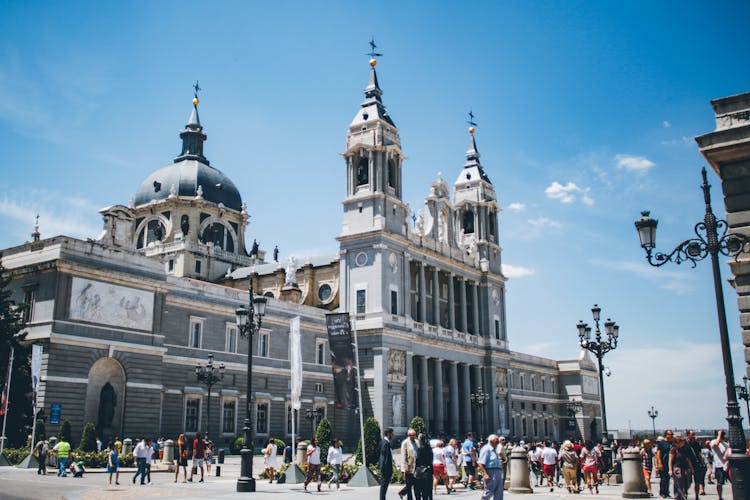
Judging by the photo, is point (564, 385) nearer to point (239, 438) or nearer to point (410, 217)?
point (410, 217)

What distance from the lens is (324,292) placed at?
2552 inches

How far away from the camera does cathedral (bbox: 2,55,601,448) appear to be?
1499 inches

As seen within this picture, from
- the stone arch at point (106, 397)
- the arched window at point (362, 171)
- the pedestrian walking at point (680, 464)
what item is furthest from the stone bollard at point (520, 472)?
the arched window at point (362, 171)

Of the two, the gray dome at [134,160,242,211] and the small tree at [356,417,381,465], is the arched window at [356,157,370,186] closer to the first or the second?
the gray dome at [134,160,242,211]

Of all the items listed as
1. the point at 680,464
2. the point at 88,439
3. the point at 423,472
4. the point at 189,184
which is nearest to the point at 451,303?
the point at 189,184

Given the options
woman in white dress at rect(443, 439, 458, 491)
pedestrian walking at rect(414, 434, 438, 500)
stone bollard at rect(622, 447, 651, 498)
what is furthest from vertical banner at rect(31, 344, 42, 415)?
stone bollard at rect(622, 447, 651, 498)

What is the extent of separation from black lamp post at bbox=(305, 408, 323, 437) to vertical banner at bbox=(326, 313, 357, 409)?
21.3m

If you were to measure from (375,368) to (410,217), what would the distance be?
1425 cm

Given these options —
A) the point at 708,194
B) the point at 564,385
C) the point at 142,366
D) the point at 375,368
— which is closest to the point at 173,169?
the point at 375,368

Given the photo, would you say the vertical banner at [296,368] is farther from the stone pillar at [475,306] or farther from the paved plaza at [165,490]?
the stone pillar at [475,306]

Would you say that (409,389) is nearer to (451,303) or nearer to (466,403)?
(466,403)

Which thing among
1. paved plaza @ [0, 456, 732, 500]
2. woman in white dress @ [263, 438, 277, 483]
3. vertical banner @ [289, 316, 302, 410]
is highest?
vertical banner @ [289, 316, 302, 410]

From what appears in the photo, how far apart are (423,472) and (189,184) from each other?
64.7 meters

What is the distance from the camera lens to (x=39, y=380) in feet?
115
